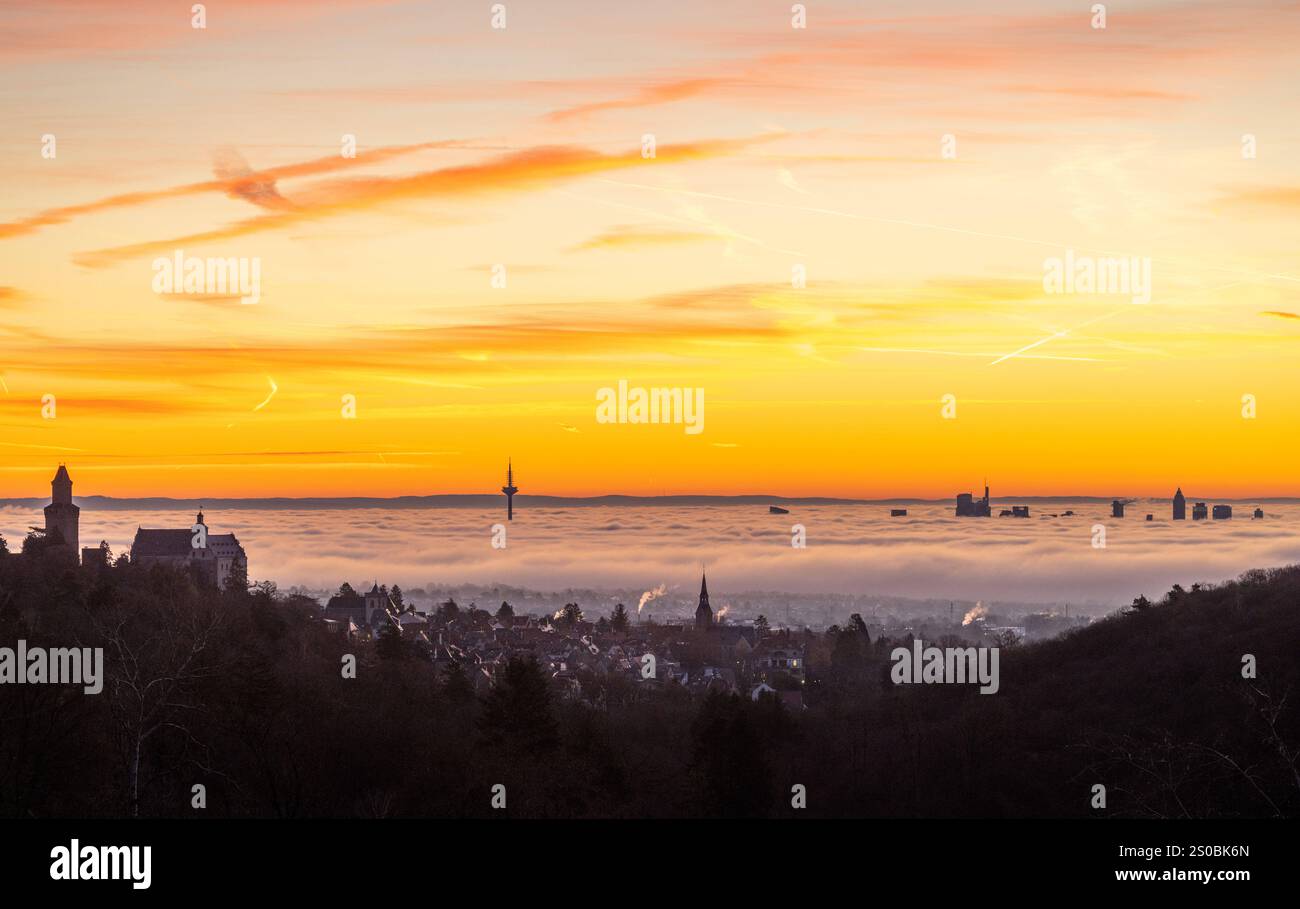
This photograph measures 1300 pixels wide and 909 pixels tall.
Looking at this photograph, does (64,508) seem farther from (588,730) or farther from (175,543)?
(588,730)

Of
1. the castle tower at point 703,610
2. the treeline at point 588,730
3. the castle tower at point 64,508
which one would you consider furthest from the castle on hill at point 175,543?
the castle tower at point 703,610

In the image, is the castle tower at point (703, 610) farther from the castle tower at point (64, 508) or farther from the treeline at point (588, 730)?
the treeline at point (588, 730)

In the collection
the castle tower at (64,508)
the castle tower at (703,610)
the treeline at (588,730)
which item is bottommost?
the castle tower at (703,610)

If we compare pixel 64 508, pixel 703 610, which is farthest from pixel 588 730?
pixel 703 610

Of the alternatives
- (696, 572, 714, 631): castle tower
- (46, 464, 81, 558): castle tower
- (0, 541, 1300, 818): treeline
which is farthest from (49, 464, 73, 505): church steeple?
(696, 572, 714, 631): castle tower

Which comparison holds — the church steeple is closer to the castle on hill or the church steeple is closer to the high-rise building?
the castle on hill
